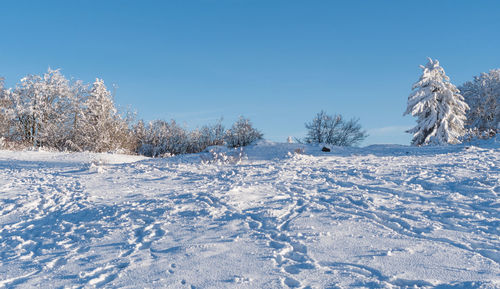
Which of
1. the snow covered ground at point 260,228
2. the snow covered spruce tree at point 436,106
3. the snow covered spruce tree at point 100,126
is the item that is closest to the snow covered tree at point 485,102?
the snow covered spruce tree at point 436,106

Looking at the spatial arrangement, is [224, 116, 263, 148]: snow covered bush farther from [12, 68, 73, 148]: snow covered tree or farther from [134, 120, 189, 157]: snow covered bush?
[12, 68, 73, 148]: snow covered tree

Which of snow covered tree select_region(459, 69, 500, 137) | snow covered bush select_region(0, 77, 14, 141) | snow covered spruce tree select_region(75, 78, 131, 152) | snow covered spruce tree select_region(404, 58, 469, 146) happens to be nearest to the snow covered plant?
snow covered spruce tree select_region(404, 58, 469, 146)

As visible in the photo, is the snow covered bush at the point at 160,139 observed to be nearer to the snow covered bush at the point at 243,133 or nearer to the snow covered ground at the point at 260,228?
the snow covered bush at the point at 243,133

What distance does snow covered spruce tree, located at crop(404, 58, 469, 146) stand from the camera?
22.0 m

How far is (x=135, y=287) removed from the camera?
150 inches

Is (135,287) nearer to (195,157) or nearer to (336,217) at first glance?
(336,217)

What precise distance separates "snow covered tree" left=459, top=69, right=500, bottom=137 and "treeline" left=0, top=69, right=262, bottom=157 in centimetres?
2405

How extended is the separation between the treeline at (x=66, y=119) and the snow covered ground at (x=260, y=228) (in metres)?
19.1

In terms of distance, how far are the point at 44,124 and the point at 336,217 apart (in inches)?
1308

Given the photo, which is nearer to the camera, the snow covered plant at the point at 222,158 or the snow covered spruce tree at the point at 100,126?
the snow covered plant at the point at 222,158

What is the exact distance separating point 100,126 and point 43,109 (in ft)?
26.4

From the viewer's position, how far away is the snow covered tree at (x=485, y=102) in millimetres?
35562

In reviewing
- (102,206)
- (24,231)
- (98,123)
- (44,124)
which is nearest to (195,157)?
(102,206)

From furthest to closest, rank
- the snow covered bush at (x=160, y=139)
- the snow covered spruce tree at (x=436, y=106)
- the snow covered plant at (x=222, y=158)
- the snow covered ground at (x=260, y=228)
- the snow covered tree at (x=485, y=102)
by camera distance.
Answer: the snow covered bush at (x=160, y=139) < the snow covered tree at (x=485, y=102) < the snow covered spruce tree at (x=436, y=106) < the snow covered plant at (x=222, y=158) < the snow covered ground at (x=260, y=228)
